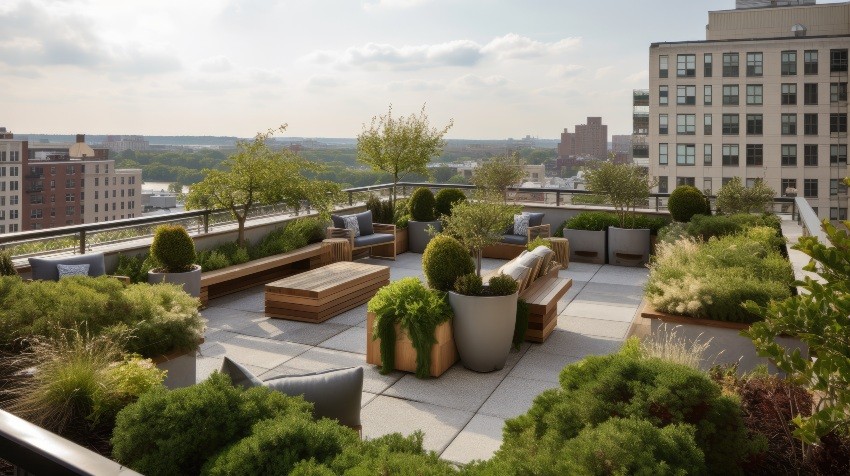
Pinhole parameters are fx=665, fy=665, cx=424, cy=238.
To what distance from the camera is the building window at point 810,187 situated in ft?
213

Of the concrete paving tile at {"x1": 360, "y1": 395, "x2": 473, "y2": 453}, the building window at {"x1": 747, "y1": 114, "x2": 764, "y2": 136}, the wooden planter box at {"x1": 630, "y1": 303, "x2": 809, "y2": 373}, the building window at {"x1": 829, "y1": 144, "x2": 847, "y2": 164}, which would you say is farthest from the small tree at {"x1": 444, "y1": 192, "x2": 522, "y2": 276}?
the building window at {"x1": 829, "y1": 144, "x2": 847, "y2": 164}

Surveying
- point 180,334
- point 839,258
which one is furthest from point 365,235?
point 839,258

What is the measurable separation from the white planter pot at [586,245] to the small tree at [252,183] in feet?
16.5

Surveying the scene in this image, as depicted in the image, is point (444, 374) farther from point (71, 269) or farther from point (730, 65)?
point (730, 65)

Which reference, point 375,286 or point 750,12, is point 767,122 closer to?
point 750,12

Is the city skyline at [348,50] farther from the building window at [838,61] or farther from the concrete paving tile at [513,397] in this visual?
the building window at [838,61]

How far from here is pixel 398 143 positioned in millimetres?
13852

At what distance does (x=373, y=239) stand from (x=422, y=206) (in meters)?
1.81

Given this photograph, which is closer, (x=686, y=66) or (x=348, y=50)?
(x=348, y=50)

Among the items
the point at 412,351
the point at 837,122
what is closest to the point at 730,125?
the point at 837,122

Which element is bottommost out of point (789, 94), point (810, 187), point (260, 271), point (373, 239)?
point (260, 271)

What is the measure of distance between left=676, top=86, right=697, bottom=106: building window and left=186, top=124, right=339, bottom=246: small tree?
64.2 metres

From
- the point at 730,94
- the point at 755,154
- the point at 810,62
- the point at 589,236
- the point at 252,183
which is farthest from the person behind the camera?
the point at 755,154

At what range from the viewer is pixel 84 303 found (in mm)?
4418
